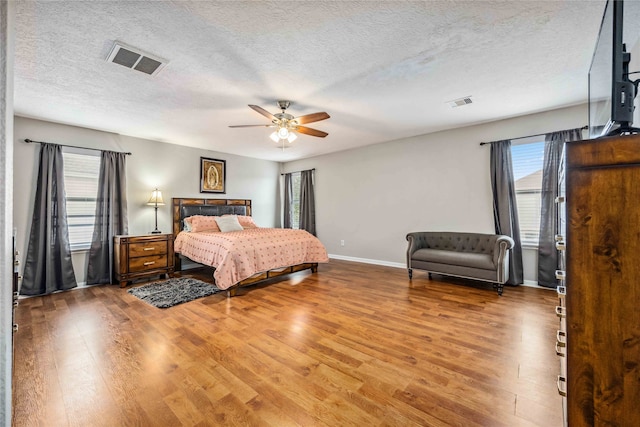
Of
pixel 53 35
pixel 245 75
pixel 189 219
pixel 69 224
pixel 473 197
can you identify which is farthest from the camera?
pixel 189 219

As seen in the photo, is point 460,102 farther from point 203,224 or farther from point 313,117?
point 203,224

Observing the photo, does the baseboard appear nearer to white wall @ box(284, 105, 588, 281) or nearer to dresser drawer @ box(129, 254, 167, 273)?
white wall @ box(284, 105, 588, 281)

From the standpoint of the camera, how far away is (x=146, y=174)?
490cm

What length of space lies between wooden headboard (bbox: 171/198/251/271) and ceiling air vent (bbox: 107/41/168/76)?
9.82 feet

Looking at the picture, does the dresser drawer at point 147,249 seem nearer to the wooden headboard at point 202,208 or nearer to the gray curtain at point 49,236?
the wooden headboard at point 202,208

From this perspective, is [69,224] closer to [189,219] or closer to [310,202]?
[189,219]

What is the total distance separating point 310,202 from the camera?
6727mm

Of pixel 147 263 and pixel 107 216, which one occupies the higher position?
pixel 107 216

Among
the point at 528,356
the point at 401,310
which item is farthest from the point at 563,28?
the point at 401,310

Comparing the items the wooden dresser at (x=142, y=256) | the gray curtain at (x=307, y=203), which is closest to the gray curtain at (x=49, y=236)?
the wooden dresser at (x=142, y=256)

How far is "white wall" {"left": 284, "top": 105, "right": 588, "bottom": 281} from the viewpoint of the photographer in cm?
425

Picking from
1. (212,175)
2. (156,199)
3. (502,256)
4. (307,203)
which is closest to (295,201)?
(307,203)

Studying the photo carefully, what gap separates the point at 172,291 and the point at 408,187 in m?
4.36

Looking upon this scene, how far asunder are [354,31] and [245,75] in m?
1.15
